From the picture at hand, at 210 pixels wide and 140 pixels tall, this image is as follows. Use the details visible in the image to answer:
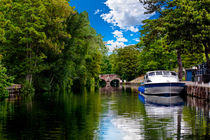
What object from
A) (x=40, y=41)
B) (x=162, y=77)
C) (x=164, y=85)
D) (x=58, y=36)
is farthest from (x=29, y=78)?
(x=164, y=85)

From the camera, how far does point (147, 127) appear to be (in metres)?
11.9

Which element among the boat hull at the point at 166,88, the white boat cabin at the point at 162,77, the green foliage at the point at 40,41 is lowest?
the boat hull at the point at 166,88

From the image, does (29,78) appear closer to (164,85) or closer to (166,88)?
(164,85)

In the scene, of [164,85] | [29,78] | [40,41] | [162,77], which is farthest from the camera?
[29,78]

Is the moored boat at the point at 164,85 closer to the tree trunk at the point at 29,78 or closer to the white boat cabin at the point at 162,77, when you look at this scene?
the white boat cabin at the point at 162,77

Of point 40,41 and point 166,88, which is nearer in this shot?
point 166,88

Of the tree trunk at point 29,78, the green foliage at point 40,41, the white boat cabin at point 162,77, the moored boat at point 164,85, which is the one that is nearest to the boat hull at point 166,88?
the moored boat at point 164,85

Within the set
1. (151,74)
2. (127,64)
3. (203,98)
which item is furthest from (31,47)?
(127,64)

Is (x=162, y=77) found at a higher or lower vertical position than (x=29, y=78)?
lower

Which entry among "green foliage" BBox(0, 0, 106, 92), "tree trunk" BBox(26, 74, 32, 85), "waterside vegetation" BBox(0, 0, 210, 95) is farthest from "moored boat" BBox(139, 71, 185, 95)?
"tree trunk" BBox(26, 74, 32, 85)

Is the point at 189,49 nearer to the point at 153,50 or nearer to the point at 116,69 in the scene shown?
the point at 153,50

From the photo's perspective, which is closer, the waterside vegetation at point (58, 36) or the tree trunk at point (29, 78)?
the waterside vegetation at point (58, 36)

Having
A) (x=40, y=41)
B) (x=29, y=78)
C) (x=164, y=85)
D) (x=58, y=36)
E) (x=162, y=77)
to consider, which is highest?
(x=58, y=36)

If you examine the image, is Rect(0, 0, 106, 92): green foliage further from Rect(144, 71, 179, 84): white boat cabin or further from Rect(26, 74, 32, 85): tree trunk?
Rect(144, 71, 179, 84): white boat cabin
